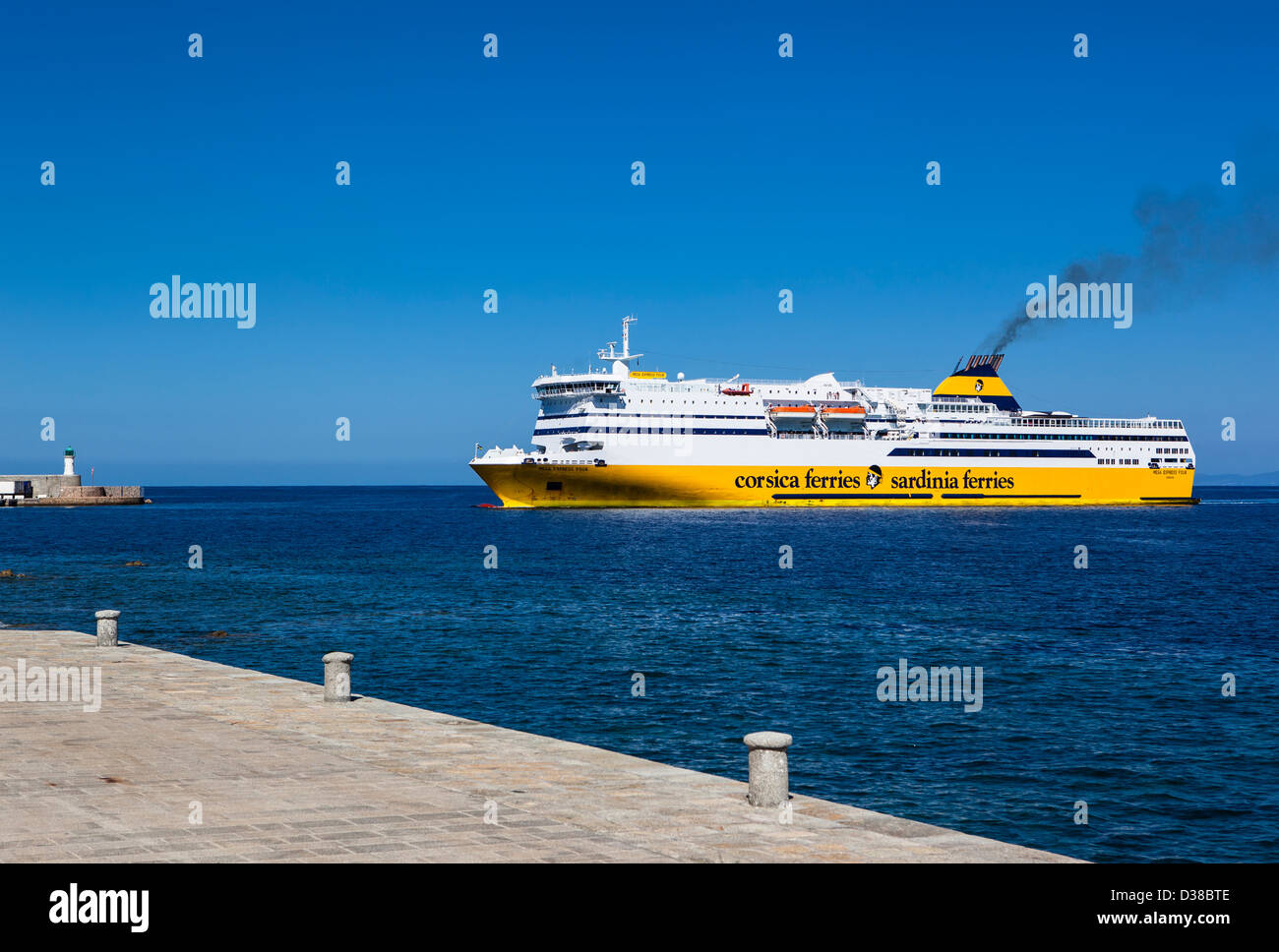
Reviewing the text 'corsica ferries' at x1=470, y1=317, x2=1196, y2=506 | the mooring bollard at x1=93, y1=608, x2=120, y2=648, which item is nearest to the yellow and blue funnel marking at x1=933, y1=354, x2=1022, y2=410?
the text 'corsica ferries' at x1=470, y1=317, x2=1196, y2=506

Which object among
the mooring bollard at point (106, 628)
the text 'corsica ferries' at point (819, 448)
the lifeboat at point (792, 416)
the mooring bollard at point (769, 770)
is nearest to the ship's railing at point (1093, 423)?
the text 'corsica ferries' at point (819, 448)

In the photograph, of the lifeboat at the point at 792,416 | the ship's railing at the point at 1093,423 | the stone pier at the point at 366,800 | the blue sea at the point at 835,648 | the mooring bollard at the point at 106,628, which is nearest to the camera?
the stone pier at the point at 366,800

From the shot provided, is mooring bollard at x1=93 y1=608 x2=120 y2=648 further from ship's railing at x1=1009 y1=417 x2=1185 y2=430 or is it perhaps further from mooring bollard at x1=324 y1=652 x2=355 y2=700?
ship's railing at x1=1009 y1=417 x2=1185 y2=430

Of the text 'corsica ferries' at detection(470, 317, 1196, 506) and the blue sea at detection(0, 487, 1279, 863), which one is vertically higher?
the text 'corsica ferries' at detection(470, 317, 1196, 506)

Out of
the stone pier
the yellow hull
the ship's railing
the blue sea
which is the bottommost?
the blue sea

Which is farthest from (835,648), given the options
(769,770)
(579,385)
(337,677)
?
(579,385)

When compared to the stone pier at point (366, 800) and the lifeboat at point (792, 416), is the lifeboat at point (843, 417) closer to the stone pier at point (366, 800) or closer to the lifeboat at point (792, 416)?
the lifeboat at point (792, 416)

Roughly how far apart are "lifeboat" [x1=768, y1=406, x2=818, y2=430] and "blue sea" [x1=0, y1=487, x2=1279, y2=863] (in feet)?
109

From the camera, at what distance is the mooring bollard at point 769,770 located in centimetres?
1073

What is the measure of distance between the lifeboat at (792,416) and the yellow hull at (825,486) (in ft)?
12.1

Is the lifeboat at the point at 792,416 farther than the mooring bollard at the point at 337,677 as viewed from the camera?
Yes

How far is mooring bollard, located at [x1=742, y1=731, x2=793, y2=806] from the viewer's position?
35.2ft

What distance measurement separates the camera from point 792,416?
9938cm

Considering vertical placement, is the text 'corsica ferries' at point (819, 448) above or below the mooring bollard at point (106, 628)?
above
